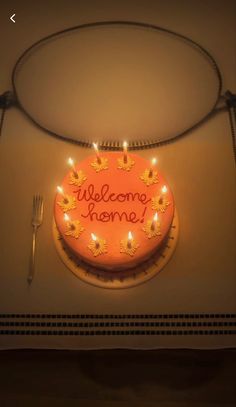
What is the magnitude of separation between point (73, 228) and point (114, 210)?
5.7 inches

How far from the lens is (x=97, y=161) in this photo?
1.27 meters

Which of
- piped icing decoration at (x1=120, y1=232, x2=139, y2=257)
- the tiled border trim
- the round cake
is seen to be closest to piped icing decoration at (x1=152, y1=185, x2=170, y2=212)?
the round cake

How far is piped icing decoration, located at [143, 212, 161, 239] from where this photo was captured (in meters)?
1.13

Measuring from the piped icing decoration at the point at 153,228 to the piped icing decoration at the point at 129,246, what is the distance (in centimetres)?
5

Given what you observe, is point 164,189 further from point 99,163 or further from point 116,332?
point 116,332

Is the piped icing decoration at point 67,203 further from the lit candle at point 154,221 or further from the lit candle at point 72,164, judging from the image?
the lit candle at point 154,221

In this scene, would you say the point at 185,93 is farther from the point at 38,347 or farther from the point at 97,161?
the point at 38,347

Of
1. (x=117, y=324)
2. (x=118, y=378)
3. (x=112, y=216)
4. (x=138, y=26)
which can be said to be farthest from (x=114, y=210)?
(x=138, y=26)

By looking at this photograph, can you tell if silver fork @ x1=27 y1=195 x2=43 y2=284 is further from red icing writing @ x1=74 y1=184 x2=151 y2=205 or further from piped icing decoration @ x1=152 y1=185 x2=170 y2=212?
piped icing decoration @ x1=152 y1=185 x2=170 y2=212

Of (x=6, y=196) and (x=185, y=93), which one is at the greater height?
(x=185, y=93)

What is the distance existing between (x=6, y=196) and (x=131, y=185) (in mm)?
451

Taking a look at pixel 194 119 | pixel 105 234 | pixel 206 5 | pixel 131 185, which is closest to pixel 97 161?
pixel 131 185

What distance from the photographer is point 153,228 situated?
1.14m

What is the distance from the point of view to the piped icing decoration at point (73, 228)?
3.73 ft
